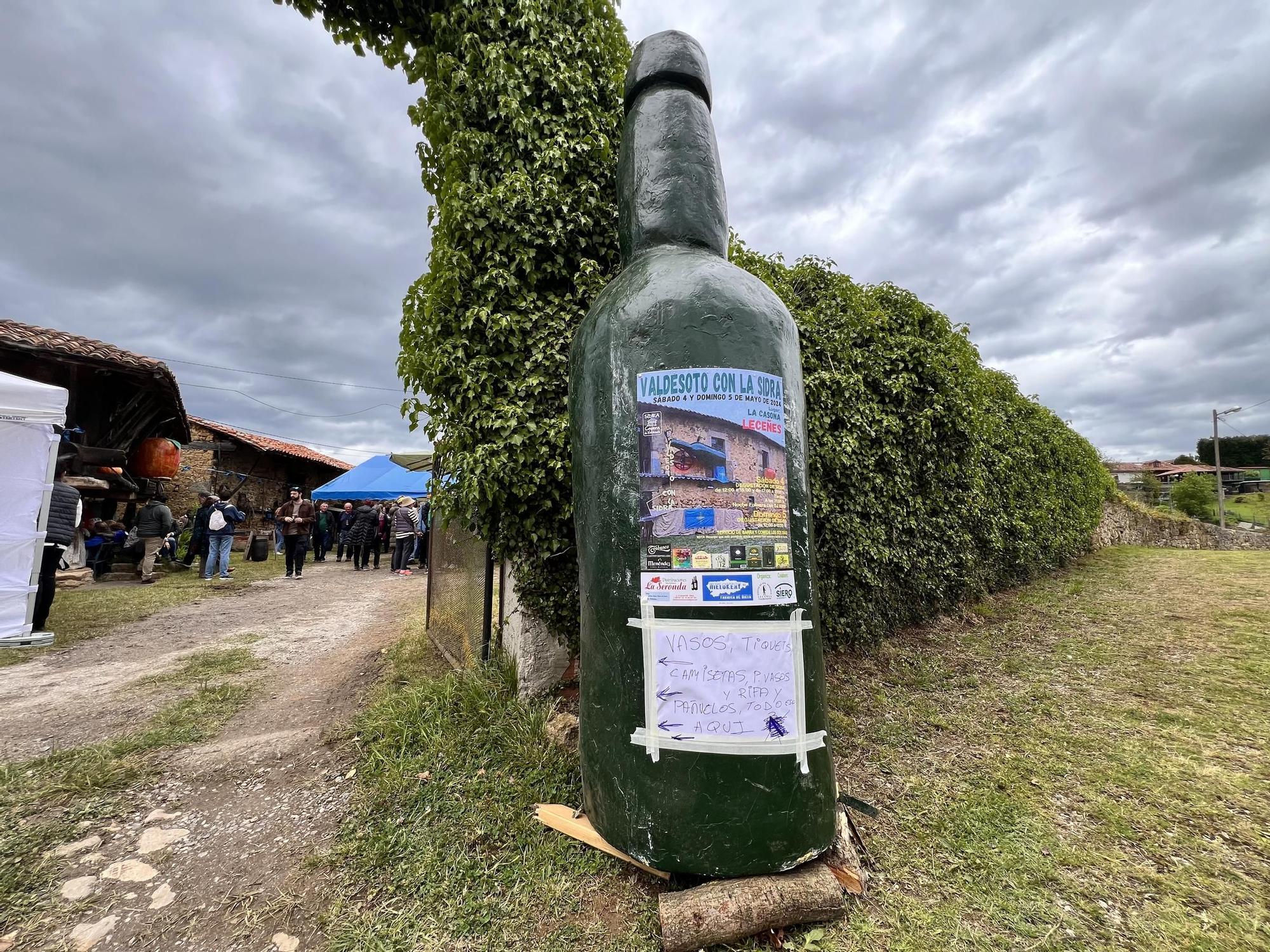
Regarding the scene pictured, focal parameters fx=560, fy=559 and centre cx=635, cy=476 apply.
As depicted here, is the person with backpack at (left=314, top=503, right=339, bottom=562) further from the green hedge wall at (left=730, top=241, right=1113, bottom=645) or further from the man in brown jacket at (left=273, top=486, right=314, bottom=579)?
the green hedge wall at (left=730, top=241, right=1113, bottom=645)

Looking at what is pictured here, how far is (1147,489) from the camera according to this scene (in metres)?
27.6

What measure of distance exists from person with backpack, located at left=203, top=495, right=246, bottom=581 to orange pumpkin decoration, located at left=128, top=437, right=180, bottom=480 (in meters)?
2.59

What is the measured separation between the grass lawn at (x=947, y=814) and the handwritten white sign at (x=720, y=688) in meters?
0.78

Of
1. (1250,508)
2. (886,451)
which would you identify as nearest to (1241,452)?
(1250,508)

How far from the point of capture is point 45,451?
649 centimetres

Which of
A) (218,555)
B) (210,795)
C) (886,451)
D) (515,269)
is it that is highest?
(515,269)

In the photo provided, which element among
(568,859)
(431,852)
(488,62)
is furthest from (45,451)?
(568,859)

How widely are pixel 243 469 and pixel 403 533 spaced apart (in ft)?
35.4

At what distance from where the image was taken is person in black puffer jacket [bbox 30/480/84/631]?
666 centimetres

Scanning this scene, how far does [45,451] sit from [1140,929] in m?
9.98

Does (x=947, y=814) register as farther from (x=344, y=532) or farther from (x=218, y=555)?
(x=344, y=532)

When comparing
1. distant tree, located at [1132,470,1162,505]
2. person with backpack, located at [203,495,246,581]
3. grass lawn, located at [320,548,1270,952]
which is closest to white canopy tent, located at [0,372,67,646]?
person with backpack, located at [203,495,246,581]

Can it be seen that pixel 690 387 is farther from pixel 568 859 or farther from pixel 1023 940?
pixel 1023 940

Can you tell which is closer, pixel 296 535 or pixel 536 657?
pixel 536 657
